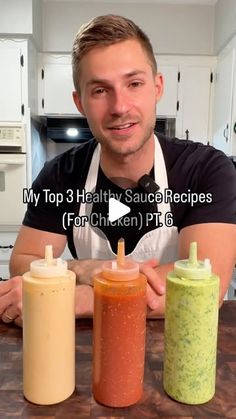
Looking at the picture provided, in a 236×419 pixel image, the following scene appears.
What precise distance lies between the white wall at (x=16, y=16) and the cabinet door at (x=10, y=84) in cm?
12

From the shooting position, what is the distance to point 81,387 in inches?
22.0

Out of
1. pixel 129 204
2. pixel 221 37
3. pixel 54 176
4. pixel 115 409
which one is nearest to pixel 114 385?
pixel 115 409

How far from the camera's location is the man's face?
97cm

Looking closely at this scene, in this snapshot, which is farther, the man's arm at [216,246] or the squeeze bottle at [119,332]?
the man's arm at [216,246]

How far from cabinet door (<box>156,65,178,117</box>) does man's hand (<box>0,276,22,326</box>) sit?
249 cm

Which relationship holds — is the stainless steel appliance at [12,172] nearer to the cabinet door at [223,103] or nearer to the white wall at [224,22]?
the cabinet door at [223,103]

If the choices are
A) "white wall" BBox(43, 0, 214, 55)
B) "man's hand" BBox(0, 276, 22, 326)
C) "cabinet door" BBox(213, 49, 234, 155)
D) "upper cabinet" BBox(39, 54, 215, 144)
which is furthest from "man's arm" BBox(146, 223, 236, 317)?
"white wall" BBox(43, 0, 214, 55)

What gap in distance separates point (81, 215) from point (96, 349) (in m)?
0.69

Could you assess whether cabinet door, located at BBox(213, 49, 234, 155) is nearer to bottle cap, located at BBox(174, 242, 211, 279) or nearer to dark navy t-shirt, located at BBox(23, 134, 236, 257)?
dark navy t-shirt, located at BBox(23, 134, 236, 257)

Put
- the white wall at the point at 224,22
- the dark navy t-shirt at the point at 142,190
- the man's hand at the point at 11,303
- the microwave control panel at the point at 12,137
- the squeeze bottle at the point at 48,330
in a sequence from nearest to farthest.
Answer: the squeeze bottle at the point at 48,330
the man's hand at the point at 11,303
the dark navy t-shirt at the point at 142,190
the white wall at the point at 224,22
the microwave control panel at the point at 12,137

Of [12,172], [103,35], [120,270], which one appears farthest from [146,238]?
[12,172]

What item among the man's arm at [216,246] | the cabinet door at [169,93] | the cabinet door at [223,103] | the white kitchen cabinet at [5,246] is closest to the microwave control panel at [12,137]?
the white kitchen cabinet at [5,246]

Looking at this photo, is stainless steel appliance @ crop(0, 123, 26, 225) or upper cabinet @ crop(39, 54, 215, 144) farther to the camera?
upper cabinet @ crop(39, 54, 215, 144)

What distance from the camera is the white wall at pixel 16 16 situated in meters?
2.63
